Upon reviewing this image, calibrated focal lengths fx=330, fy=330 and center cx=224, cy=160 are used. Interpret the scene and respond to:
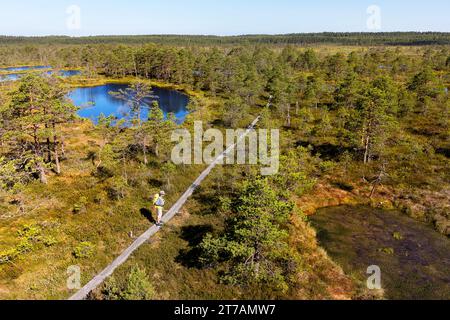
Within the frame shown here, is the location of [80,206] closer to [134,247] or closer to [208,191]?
[134,247]

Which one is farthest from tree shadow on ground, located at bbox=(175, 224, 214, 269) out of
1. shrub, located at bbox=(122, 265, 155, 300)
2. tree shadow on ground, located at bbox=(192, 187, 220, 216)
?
shrub, located at bbox=(122, 265, 155, 300)

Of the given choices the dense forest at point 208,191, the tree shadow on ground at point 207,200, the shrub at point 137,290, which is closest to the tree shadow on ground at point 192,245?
the dense forest at point 208,191

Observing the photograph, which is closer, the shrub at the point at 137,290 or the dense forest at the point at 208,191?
the shrub at the point at 137,290

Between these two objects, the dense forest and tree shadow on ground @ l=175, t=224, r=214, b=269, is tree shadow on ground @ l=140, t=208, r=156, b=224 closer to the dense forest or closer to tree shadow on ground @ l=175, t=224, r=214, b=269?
the dense forest

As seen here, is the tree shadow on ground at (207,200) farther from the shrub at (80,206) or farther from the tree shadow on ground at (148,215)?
the shrub at (80,206)

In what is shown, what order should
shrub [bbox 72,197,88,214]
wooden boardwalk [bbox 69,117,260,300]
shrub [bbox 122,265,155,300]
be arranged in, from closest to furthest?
shrub [bbox 122,265,155,300], wooden boardwalk [bbox 69,117,260,300], shrub [bbox 72,197,88,214]
